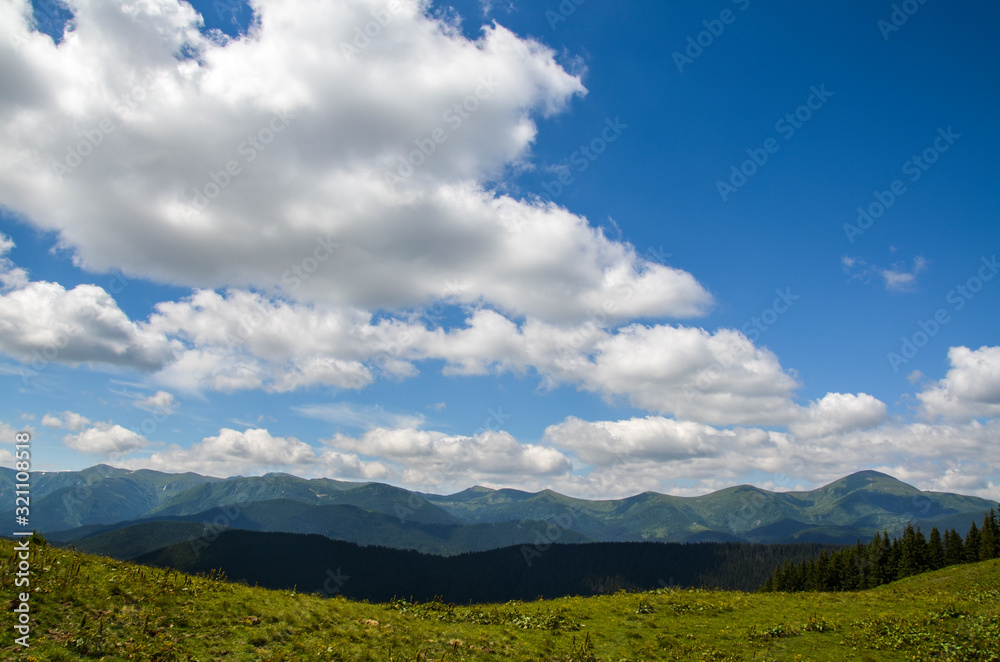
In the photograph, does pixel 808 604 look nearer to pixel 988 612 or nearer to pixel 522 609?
pixel 988 612

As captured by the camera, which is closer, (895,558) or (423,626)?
(423,626)

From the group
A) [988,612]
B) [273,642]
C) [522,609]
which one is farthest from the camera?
[522,609]

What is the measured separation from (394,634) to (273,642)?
4634 millimetres

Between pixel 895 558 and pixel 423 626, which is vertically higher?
pixel 423 626

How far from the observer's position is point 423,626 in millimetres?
21484

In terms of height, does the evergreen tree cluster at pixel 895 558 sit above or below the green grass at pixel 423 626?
below

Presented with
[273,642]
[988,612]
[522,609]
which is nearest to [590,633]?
[522,609]

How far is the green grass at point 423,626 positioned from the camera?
15523 mm

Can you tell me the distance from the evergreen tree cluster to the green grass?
285 ft

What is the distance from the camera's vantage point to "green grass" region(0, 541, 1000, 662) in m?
15.5

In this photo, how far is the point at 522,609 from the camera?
83.5ft

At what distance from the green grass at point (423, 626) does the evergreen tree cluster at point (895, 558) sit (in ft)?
285

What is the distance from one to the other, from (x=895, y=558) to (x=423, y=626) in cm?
11086

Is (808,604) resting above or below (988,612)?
below
